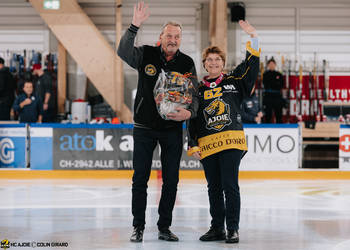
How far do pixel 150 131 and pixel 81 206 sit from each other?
2.39m

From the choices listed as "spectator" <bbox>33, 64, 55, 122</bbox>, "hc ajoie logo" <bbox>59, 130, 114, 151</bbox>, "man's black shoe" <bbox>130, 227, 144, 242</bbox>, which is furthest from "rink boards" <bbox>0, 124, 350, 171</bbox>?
"man's black shoe" <bbox>130, 227, 144, 242</bbox>

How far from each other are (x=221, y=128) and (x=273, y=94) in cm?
878

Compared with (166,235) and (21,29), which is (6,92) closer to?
(21,29)

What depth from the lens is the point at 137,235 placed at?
15.3 feet

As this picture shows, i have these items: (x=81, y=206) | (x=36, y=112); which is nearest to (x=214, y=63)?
(x=81, y=206)

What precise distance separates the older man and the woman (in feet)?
0.55

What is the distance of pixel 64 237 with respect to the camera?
480 centimetres

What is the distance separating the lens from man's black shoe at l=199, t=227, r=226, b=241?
15.5 feet

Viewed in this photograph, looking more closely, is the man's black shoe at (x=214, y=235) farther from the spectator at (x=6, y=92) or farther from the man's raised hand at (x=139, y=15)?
the spectator at (x=6, y=92)

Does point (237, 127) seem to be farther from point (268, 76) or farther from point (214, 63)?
point (268, 76)

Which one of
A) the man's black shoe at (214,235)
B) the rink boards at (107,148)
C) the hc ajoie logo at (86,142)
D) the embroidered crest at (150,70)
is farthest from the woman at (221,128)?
the hc ajoie logo at (86,142)

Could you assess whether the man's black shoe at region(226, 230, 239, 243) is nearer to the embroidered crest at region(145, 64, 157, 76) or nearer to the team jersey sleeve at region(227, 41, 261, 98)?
the team jersey sleeve at region(227, 41, 261, 98)

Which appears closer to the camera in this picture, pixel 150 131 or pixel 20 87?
pixel 150 131

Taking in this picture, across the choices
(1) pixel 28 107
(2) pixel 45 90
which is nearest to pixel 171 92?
(1) pixel 28 107
